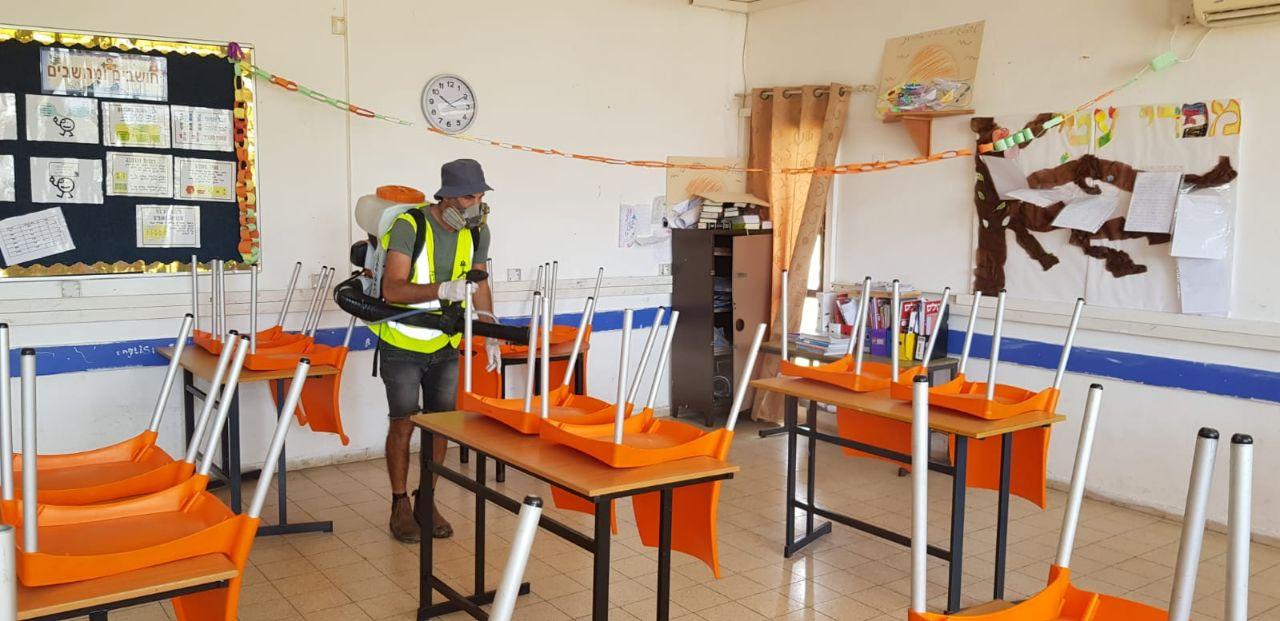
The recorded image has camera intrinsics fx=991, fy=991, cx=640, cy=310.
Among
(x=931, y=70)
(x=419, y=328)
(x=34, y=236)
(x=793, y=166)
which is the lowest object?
(x=419, y=328)

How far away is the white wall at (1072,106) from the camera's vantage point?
4430mm

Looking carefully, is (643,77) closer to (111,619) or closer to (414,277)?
(414,277)

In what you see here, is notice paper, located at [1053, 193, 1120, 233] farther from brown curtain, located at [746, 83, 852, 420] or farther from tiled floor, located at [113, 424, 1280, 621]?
brown curtain, located at [746, 83, 852, 420]

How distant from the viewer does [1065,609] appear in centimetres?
183

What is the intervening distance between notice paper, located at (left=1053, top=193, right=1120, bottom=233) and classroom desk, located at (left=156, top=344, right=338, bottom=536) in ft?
12.0

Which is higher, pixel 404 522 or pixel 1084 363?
pixel 1084 363

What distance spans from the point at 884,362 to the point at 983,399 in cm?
206

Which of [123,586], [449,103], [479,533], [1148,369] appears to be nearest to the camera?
[123,586]

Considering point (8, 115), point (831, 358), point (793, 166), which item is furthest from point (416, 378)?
point (793, 166)

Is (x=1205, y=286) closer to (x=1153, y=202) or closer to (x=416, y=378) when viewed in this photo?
(x=1153, y=202)

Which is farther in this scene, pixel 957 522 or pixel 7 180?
pixel 7 180

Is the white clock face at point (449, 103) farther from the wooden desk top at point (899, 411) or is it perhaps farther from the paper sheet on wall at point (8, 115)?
the wooden desk top at point (899, 411)

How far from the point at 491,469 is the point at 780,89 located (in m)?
3.08

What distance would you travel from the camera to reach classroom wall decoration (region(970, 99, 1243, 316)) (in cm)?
455
